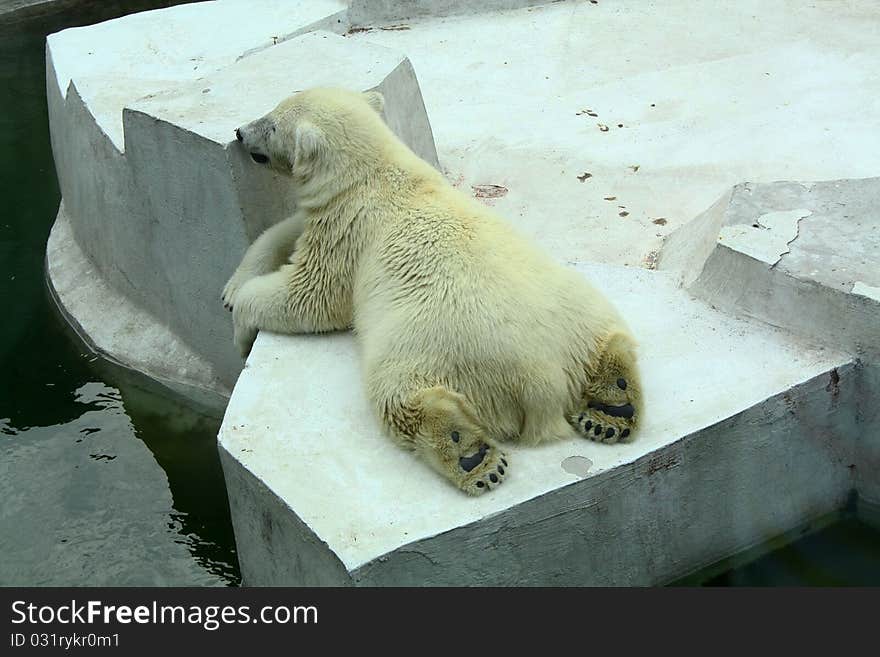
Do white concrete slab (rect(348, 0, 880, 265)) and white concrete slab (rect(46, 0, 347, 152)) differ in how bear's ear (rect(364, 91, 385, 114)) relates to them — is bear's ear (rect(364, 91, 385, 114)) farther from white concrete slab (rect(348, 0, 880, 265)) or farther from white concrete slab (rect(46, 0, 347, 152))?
white concrete slab (rect(46, 0, 347, 152))

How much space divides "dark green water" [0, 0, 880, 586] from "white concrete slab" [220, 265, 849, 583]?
2.23 feet

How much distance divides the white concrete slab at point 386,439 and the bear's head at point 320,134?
660 mm

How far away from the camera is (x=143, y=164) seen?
5391 mm

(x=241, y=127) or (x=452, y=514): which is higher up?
(x=241, y=127)

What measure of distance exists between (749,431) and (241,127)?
2.23m

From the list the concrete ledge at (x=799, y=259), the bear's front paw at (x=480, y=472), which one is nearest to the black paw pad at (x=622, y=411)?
the bear's front paw at (x=480, y=472)

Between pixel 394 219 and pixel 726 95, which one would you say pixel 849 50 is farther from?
pixel 394 219

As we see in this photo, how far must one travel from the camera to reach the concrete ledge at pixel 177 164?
16.2 feet

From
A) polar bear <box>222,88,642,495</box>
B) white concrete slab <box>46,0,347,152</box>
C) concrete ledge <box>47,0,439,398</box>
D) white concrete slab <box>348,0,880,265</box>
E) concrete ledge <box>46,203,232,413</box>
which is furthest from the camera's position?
white concrete slab <box>46,0,347,152</box>

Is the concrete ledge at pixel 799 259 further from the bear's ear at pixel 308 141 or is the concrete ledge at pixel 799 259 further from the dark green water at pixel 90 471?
the dark green water at pixel 90 471

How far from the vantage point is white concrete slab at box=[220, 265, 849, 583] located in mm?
3385

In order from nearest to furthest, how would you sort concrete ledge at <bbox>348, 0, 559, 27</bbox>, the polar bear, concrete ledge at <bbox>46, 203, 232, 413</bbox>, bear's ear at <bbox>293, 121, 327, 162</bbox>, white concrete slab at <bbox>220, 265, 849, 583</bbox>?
white concrete slab at <bbox>220, 265, 849, 583</bbox> → the polar bear → bear's ear at <bbox>293, 121, 327, 162</bbox> → concrete ledge at <bbox>46, 203, 232, 413</bbox> → concrete ledge at <bbox>348, 0, 559, 27</bbox>

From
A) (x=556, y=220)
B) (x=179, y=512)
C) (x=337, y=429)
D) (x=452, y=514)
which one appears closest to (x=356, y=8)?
(x=556, y=220)

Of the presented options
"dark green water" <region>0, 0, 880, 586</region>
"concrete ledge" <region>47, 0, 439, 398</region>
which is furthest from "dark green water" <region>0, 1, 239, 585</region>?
"concrete ledge" <region>47, 0, 439, 398</region>
